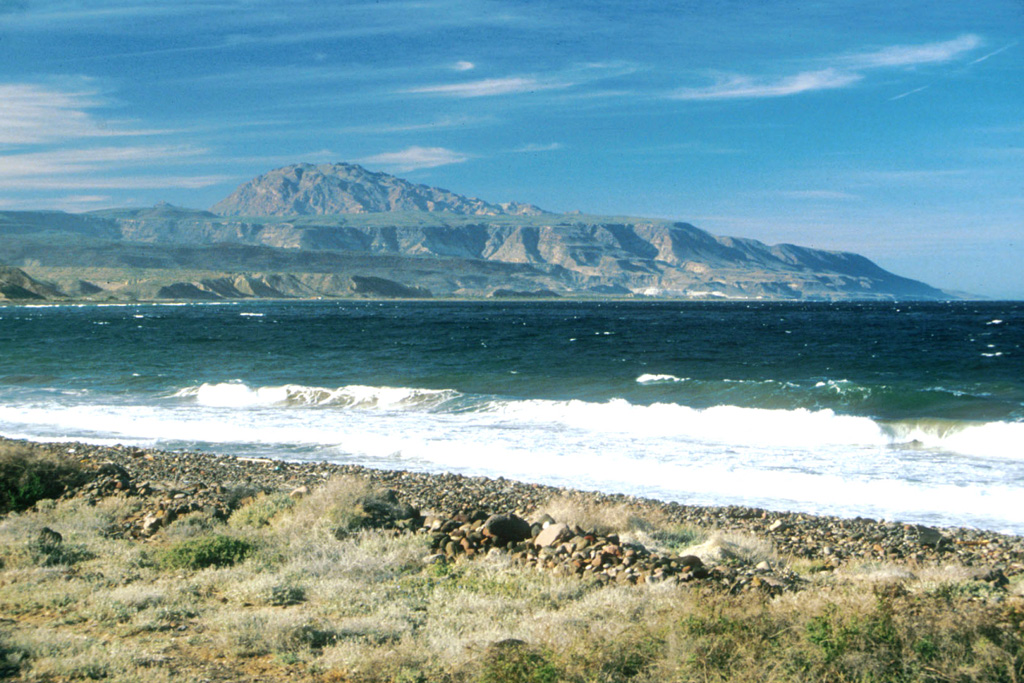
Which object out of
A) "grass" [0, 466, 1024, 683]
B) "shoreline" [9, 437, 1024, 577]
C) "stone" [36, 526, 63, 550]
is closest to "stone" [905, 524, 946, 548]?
"shoreline" [9, 437, 1024, 577]

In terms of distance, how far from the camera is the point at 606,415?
24.4 meters

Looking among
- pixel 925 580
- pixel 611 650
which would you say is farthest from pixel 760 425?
pixel 611 650

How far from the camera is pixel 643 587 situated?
657 centimetres

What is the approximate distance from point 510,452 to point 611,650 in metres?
13.5

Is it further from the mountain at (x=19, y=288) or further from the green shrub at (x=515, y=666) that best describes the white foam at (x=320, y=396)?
the mountain at (x=19, y=288)

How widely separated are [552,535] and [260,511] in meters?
3.66

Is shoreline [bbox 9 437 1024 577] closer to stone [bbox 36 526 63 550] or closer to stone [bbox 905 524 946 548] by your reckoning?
stone [bbox 905 524 946 548]

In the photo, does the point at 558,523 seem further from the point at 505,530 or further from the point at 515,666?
the point at 515,666

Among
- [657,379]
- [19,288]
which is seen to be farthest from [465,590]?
[19,288]

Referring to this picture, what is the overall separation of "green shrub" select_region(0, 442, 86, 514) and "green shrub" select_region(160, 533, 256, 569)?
396cm

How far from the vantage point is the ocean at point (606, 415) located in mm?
15234

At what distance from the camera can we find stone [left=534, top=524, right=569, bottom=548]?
8098 millimetres

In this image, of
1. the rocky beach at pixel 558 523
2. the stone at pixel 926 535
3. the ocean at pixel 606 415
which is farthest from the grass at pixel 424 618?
the ocean at pixel 606 415

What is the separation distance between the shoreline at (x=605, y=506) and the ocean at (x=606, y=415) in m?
1.50
